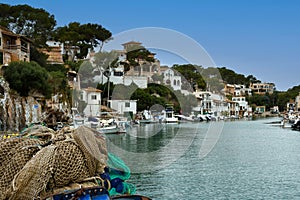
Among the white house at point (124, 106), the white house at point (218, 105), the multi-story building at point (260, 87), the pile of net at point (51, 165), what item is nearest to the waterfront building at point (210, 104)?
the white house at point (218, 105)

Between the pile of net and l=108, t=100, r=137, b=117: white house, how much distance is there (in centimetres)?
5211

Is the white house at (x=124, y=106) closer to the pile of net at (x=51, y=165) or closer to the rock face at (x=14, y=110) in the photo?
the rock face at (x=14, y=110)

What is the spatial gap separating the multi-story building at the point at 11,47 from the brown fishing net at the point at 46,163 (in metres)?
37.9

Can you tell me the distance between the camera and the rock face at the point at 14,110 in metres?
32.0

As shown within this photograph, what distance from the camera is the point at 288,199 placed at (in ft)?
44.3

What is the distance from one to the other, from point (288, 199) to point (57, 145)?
10765 mm

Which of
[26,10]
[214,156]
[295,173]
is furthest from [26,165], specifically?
[26,10]

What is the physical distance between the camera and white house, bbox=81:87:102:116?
53250 millimetres

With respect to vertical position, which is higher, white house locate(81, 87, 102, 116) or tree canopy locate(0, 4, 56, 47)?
tree canopy locate(0, 4, 56, 47)

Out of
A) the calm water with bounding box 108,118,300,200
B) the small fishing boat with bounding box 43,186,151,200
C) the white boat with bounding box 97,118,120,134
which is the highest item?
the small fishing boat with bounding box 43,186,151,200

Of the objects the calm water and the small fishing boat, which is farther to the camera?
the calm water

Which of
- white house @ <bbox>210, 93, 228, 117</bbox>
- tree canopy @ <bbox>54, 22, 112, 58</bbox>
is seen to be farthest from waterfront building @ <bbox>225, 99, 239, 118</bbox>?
tree canopy @ <bbox>54, 22, 112, 58</bbox>

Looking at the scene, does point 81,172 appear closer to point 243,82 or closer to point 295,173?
point 295,173

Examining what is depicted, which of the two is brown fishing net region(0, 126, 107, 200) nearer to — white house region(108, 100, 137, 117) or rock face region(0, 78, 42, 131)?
rock face region(0, 78, 42, 131)
